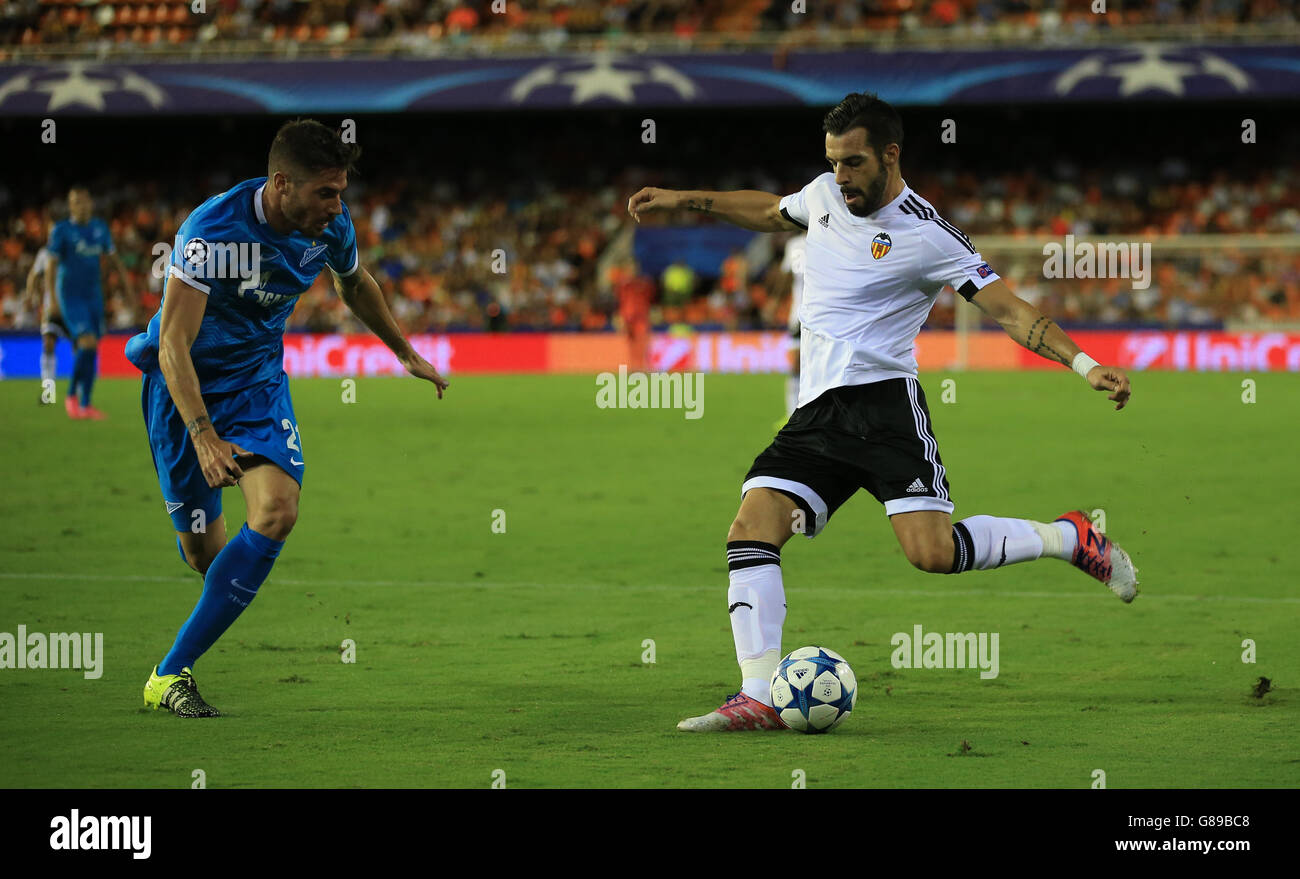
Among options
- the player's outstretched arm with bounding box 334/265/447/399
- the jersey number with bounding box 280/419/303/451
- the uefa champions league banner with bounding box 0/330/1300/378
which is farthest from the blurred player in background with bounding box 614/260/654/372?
the jersey number with bounding box 280/419/303/451

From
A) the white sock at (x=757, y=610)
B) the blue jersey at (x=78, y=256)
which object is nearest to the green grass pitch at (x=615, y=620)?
the white sock at (x=757, y=610)

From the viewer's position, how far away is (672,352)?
2914 cm

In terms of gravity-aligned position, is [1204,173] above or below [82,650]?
above

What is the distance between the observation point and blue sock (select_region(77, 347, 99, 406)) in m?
18.5

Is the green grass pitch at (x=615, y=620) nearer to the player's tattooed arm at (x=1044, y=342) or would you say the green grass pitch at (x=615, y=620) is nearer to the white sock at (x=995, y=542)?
the white sock at (x=995, y=542)

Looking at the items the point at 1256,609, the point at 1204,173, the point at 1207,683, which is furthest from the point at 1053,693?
the point at 1204,173

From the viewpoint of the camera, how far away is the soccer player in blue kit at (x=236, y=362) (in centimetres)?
596

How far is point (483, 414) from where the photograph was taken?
20531 mm

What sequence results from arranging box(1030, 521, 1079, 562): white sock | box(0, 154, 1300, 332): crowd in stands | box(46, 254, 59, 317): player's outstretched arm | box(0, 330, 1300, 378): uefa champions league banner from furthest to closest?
box(0, 154, 1300, 332): crowd in stands
box(0, 330, 1300, 378): uefa champions league banner
box(46, 254, 59, 317): player's outstretched arm
box(1030, 521, 1079, 562): white sock

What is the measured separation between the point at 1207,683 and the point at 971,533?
1.41 meters

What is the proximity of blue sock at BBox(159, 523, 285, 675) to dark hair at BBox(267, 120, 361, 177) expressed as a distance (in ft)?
4.28

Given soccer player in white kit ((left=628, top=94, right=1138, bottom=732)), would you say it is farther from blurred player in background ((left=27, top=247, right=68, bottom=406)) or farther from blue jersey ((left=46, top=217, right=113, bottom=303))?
blurred player in background ((left=27, top=247, right=68, bottom=406))

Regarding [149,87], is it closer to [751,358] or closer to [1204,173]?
[751,358]

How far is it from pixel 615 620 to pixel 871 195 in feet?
10.3
